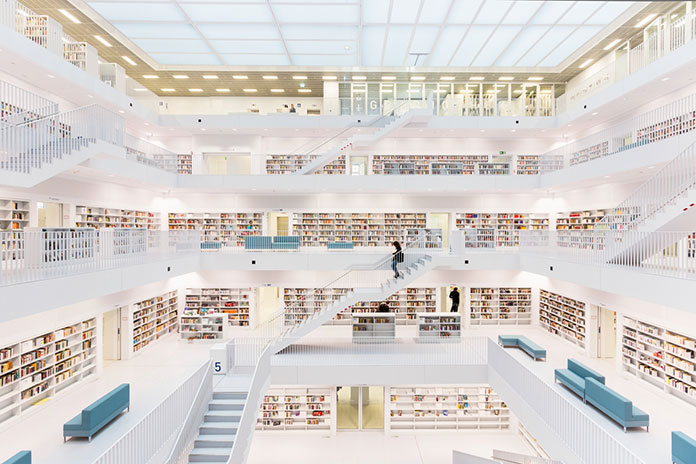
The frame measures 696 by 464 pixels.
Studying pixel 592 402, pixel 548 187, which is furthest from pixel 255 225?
pixel 592 402

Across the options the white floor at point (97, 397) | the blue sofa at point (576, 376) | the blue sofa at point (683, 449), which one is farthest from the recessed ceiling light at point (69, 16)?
the blue sofa at point (683, 449)

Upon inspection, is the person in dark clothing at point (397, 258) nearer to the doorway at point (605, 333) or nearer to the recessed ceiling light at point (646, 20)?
the doorway at point (605, 333)

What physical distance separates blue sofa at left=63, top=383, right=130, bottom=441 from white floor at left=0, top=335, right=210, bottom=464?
0.55 ft

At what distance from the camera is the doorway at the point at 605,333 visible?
37.2 feet

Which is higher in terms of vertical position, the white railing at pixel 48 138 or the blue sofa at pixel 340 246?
the white railing at pixel 48 138

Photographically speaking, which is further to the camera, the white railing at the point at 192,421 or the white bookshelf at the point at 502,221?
the white bookshelf at the point at 502,221

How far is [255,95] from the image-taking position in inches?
691

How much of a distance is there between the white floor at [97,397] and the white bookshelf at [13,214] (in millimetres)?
3827

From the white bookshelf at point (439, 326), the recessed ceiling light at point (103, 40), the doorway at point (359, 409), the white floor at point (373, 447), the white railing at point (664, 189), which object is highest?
the recessed ceiling light at point (103, 40)

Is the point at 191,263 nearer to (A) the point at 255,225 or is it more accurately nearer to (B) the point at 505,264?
(A) the point at 255,225

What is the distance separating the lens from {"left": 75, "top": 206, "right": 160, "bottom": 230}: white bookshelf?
36.6 feet

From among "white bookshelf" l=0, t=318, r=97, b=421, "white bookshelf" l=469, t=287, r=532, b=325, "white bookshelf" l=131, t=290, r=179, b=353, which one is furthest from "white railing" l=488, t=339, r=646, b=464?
"white bookshelf" l=131, t=290, r=179, b=353

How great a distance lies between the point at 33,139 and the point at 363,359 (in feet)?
27.8

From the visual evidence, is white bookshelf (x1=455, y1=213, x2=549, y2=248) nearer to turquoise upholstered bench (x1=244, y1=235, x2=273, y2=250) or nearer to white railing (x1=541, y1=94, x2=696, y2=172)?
white railing (x1=541, y1=94, x2=696, y2=172)
